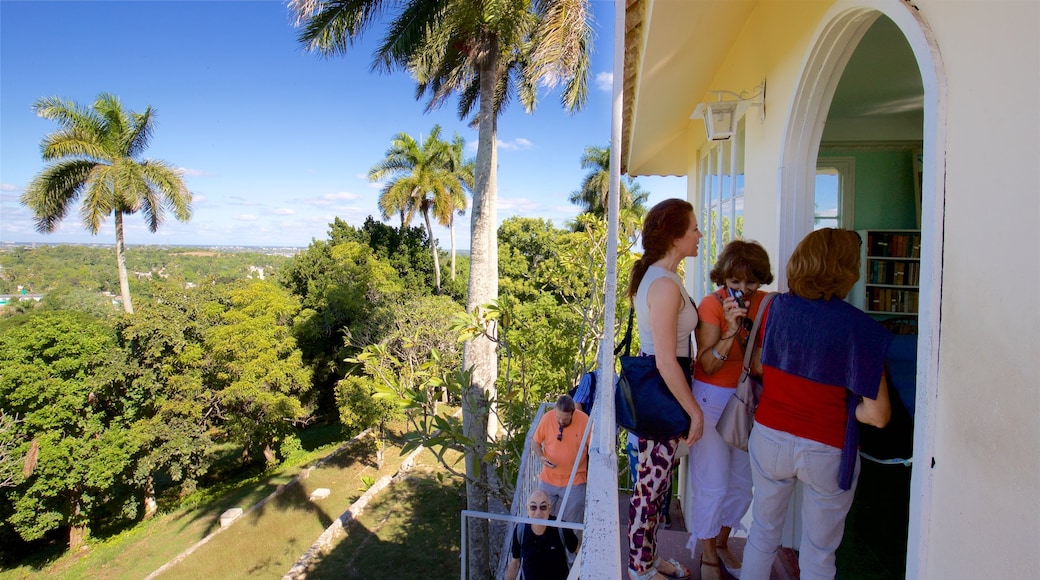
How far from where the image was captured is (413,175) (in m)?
30.0

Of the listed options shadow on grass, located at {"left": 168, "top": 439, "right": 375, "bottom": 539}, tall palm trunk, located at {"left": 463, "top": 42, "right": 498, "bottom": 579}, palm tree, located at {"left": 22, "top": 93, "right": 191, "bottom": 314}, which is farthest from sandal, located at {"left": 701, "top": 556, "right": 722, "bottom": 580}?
palm tree, located at {"left": 22, "top": 93, "right": 191, "bottom": 314}

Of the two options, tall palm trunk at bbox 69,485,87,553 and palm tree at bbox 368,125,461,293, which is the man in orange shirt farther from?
palm tree at bbox 368,125,461,293

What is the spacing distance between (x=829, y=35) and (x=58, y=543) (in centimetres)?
2493

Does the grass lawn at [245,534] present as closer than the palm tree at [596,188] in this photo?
Yes

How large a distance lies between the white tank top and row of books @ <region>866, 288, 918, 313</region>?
489 centimetres

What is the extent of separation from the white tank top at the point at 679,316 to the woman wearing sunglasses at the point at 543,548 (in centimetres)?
183

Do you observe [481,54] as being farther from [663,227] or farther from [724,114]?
[663,227]

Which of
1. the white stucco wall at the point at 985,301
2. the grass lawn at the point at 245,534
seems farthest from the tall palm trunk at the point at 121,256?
the white stucco wall at the point at 985,301

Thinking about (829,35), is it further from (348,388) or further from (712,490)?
(348,388)

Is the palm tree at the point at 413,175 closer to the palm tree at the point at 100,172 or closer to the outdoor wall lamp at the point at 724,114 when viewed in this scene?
the palm tree at the point at 100,172

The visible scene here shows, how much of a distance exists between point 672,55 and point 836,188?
263cm

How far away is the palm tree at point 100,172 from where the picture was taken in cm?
2075

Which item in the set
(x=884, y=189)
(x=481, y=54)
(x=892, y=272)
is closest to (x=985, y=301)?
(x=884, y=189)

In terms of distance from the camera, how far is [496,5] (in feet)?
31.3
